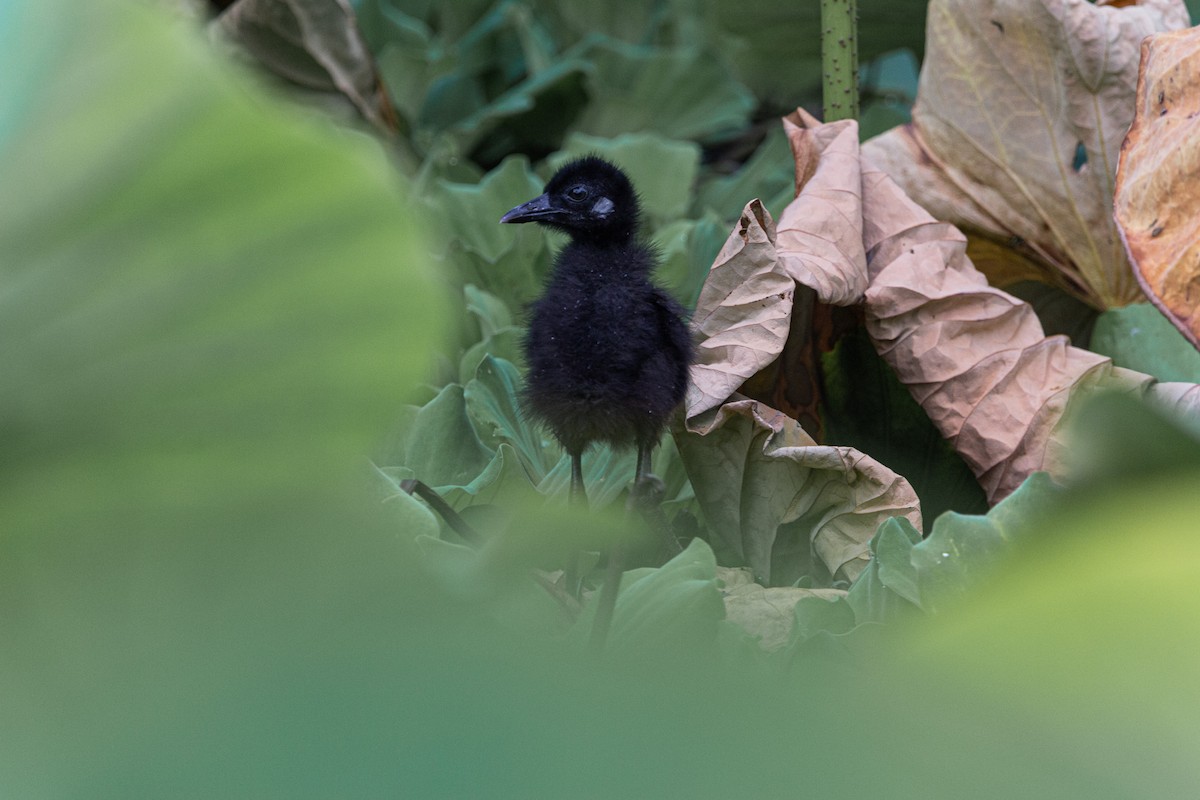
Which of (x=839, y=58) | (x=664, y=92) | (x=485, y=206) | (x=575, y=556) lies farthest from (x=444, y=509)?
(x=664, y=92)

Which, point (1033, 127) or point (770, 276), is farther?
point (1033, 127)

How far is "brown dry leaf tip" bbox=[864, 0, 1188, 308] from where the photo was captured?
2.97ft

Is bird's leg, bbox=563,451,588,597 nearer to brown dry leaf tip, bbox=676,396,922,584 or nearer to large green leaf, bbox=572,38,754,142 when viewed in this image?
brown dry leaf tip, bbox=676,396,922,584

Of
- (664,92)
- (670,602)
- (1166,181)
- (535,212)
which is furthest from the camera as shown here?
(664,92)

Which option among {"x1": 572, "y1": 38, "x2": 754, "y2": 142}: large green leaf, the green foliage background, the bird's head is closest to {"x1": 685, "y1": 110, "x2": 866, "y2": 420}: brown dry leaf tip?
the bird's head

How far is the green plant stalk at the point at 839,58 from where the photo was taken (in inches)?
37.7

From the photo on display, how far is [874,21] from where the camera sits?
52.5 inches

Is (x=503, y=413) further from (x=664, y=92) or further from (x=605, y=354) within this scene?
(x=664, y=92)

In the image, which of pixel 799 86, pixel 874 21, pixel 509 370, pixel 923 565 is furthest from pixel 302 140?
pixel 799 86

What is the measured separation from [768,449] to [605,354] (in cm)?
12

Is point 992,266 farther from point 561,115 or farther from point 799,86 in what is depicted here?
point 561,115

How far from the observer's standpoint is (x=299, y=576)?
0.50ft

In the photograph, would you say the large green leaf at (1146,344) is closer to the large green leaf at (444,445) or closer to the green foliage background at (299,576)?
the large green leaf at (444,445)

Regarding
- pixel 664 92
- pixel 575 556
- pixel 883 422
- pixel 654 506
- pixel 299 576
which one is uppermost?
pixel 299 576
